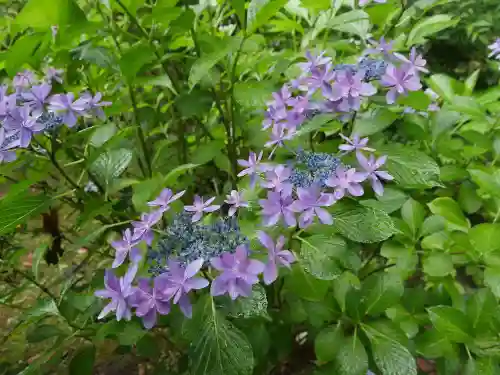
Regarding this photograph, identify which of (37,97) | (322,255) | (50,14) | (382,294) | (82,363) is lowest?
(82,363)

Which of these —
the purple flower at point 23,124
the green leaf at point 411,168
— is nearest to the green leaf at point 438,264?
the green leaf at point 411,168

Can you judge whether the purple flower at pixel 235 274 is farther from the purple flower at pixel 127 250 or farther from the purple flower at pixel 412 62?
the purple flower at pixel 412 62

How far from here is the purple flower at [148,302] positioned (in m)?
0.51

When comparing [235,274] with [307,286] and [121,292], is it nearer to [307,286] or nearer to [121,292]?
[121,292]

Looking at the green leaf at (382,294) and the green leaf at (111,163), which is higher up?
the green leaf at (111,163)

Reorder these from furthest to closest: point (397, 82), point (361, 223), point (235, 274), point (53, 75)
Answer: point (53, 75), point (397, 82), point (361, 223), point (235, 274)

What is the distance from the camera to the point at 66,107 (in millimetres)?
705

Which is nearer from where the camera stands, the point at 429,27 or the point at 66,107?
the point at 66,107

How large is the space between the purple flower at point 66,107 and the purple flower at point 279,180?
288 mm

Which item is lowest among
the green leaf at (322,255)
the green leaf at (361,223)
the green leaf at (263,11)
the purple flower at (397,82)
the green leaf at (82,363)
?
the green leaf at (82,363)

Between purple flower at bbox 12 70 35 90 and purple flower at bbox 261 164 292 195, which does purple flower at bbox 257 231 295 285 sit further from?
purple flower at bbox 12 70 35 90

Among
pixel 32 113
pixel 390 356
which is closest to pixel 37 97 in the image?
pixel 32 113

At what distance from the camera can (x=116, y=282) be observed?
0.54 metres

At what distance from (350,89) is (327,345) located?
338 mm
